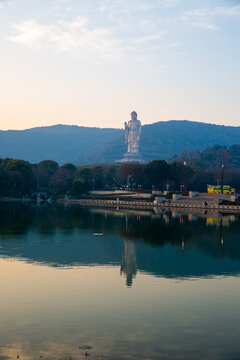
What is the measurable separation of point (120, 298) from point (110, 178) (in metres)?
118

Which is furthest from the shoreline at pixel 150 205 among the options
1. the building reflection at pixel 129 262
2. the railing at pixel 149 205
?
the building reflection at pixel 129 262

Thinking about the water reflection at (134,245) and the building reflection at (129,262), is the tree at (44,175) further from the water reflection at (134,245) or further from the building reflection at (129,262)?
the building reflection at (129,262)

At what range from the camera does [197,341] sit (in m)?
16.6

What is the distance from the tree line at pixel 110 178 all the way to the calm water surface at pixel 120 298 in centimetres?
7267

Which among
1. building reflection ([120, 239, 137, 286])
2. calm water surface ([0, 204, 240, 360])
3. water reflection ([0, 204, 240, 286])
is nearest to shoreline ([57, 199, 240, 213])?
water reflection ([0, 204, 240, 286])

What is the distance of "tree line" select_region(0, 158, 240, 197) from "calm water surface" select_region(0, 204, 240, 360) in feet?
238

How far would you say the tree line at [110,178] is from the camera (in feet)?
382

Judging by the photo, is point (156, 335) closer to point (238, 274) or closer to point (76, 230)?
point (238, 274)

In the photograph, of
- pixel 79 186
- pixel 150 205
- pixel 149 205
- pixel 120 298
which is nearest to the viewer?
pixel 120 298

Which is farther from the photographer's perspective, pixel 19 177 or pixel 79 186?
pixel 79 186

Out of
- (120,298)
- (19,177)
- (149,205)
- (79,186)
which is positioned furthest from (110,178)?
(120,298)

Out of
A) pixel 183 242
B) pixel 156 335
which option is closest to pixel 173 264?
pixel 183 242

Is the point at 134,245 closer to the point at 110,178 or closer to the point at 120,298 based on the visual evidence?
the point at 120,298

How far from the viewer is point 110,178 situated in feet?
459
